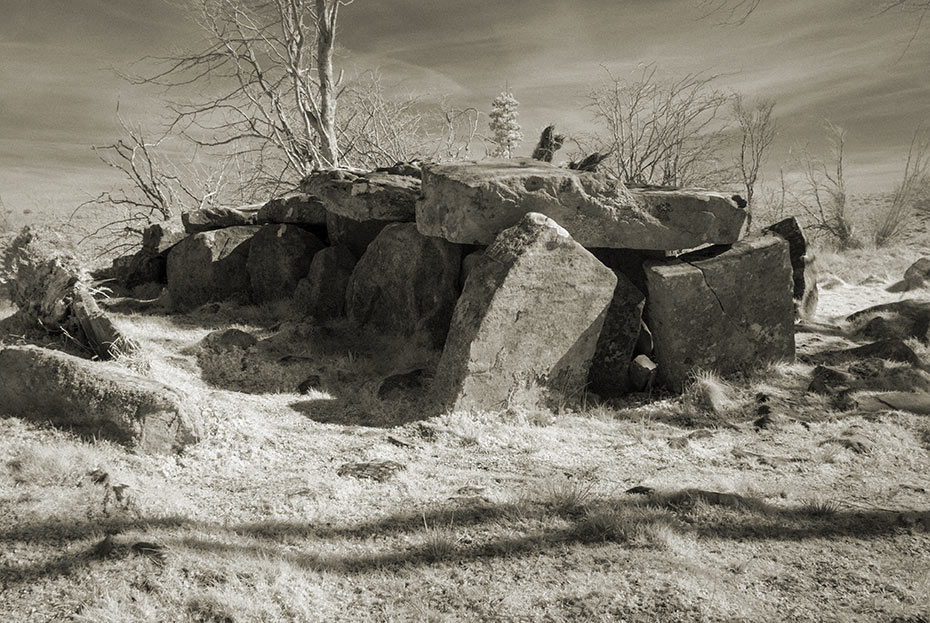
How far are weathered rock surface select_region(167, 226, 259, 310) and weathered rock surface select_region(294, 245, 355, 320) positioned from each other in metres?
1.07

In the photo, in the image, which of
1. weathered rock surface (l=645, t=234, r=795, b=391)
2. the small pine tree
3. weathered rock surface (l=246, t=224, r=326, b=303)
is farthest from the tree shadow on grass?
the small pine tree

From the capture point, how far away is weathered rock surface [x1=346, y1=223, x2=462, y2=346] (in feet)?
22.5

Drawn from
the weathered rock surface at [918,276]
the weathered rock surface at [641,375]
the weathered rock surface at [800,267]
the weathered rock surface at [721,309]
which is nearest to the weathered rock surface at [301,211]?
the weathered rock surface at [721,309]

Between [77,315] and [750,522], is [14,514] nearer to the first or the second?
[77,315]

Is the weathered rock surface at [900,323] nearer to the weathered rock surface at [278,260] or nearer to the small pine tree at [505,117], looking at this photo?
the weathered rock surface at [278,260]

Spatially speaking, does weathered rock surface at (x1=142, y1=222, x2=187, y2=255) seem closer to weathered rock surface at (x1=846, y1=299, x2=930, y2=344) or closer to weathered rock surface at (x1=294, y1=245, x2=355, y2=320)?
weathered rock surface at (x1=294, y1=245, x2=355, y2=320)

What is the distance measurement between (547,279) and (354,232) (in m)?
3.48

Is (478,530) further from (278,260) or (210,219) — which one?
(210,219)

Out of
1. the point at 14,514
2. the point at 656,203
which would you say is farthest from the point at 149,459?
the point at 656,203

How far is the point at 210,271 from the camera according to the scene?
8.53m

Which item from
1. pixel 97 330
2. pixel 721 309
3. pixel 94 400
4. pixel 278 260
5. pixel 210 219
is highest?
pixel 210 219

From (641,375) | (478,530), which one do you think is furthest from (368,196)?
(478,530)

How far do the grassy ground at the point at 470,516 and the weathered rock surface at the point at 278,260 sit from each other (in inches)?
109

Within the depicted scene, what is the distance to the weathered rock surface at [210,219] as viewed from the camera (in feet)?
30.2
